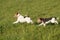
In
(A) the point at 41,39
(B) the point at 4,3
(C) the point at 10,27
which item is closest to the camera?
(A) the point at 41,39

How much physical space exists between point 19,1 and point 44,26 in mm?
16706

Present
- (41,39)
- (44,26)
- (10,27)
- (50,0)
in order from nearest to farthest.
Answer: (41,39)
(44,26)
(10,27)
(50,0)

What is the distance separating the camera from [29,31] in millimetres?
12500

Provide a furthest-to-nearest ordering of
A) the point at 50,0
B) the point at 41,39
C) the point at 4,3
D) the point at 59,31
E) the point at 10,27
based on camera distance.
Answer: the point at 4,3, the point at 50,0, the point at 10,27, the point at 59,31, the point at 41,39

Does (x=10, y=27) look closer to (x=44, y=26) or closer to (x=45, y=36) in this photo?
(x=44, y=26)

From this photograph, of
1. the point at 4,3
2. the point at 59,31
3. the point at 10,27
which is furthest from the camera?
the point at 4,3

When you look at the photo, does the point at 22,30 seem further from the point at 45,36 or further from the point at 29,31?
the point at 45,36

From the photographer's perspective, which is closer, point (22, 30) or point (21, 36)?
point (21, 36)

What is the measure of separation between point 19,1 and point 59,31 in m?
17.7

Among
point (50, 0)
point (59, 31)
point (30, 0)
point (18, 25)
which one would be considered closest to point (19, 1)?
point (30, 0)

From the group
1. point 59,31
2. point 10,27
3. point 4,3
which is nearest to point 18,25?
point 10,27

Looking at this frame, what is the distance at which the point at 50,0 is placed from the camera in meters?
27.8

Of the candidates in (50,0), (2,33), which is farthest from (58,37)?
(50,0)

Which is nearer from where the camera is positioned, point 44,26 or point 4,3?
point 44,26
